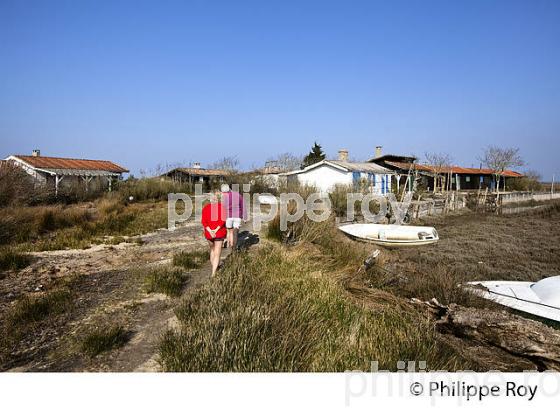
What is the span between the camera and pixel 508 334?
16.2ft

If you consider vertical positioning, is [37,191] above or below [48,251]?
above

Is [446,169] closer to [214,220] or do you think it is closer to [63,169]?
[63,169]

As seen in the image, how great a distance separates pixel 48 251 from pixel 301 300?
24.1ft

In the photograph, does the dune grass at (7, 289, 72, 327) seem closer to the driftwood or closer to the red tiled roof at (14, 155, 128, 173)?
the driftwood

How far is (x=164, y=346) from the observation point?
345cm

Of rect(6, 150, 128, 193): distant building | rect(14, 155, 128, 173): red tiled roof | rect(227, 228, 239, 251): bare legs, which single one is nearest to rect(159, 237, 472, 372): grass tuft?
rect(227, 228, 239, 251): bare legs

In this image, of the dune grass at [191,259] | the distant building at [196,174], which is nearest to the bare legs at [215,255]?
the dune grass at [191,259]

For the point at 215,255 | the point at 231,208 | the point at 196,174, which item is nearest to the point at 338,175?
the point at 196,174

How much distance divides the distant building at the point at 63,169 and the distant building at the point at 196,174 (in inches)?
244

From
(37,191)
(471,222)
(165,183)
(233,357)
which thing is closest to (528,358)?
(233,357)

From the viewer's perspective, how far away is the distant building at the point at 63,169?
2653cm

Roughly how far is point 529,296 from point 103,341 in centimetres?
860

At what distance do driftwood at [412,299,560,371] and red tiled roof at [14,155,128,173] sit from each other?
104 feet

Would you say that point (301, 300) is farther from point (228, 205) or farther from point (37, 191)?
point (37, 191)
